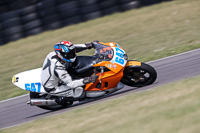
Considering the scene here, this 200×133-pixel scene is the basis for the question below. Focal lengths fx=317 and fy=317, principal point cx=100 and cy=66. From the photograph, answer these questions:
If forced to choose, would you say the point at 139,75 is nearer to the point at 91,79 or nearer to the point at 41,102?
the point at 91,79

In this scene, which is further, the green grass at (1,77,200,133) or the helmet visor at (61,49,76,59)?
the helmet visor at (61,49,76,59)

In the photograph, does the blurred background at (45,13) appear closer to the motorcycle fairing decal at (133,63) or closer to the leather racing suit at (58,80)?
the leather racing suit at (58,80)

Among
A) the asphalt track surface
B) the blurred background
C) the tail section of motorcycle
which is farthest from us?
the blurred background

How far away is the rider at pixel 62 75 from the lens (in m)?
6.69

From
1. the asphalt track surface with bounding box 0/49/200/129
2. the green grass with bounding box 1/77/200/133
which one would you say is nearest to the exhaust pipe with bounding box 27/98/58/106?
the asphalt track surface with bounding box 0/49/200/129

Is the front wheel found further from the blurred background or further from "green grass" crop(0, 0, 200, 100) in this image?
the blurred background

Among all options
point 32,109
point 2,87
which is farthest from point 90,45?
point 2,87

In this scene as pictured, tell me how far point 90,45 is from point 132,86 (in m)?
1.35

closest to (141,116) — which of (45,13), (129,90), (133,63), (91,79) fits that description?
(91,79)

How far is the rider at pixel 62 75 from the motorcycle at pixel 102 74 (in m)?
0.14

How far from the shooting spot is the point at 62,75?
268 inches

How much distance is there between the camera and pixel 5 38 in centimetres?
1475

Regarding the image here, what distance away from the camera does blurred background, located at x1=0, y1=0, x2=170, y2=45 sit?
14234mm

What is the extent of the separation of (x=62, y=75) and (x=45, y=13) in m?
8.16
